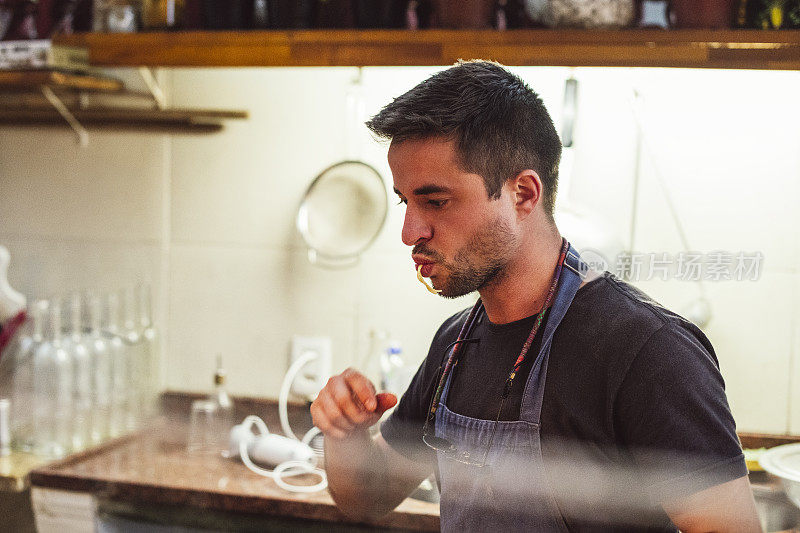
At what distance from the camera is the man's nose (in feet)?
3.05

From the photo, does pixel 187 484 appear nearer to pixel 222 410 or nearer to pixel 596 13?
pixel 222 410

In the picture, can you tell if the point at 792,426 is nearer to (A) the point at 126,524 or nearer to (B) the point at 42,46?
(A) the point at 126,524

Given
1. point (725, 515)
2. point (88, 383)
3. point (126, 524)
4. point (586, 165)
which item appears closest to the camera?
point (725, 515)

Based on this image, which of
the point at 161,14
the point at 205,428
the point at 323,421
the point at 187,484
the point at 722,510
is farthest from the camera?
the point at 205,428

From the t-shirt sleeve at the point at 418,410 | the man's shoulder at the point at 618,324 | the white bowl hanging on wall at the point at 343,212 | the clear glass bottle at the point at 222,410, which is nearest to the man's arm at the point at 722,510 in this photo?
the man's shoulder at the point at 618,324

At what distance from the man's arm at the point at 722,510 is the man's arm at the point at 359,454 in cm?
34

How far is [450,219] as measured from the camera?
93 cm

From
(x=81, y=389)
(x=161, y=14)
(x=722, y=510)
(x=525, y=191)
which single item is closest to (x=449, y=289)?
(x=525, y=191)

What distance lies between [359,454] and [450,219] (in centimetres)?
37

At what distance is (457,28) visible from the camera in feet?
4.95

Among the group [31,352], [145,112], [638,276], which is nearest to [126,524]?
[31,352]

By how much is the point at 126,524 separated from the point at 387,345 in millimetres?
676

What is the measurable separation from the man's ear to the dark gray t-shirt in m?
0.12

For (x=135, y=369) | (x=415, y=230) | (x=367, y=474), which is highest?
(x=415, y=230)
